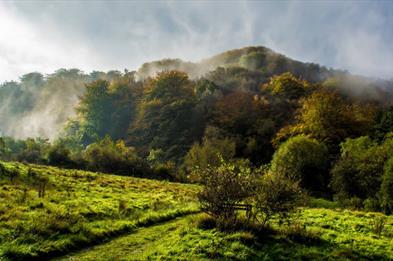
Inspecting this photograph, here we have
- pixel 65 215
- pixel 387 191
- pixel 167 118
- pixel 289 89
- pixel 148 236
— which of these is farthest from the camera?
pixel 289 89

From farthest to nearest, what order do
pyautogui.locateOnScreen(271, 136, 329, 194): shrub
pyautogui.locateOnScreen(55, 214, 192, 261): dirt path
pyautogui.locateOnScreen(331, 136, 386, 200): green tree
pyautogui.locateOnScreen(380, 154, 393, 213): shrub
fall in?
pyautogui.locateOnScreen(271, 136, 329, 194): shrub
pyautogui.locateOnScreen(331, 136, 386, 200): green tree
pyautogui.locateOnScreen(380, 154, 393, 213): shrub
pyautogui.locateOnScreen(55, 214, 192, 261): dirt path

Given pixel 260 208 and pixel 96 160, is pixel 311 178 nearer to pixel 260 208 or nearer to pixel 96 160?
pixel 96 160

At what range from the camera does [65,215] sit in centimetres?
1834

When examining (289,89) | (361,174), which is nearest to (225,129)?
(289,89)

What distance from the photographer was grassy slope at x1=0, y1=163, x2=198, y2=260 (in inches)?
571

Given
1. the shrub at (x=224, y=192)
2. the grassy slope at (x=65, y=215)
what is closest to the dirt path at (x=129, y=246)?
the grassy slope at (x=65, y=215)

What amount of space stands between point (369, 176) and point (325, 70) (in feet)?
486

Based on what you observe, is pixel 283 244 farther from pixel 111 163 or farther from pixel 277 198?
pixel 111 163

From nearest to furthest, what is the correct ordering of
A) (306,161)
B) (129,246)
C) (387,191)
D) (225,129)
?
(129,246)
(387,191)
(306,161)
(225,129)

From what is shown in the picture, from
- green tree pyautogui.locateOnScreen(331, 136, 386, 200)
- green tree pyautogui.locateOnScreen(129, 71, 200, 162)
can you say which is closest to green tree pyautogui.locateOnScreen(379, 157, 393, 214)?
green tree pyautogui.locateOnScreen(331, 136, 386, 200)

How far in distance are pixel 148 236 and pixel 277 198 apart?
6.32 metres

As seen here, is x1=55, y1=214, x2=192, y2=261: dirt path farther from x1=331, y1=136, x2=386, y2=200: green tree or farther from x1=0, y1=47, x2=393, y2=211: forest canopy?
x1=331, y1=136, x2=386, y2=200: green tree

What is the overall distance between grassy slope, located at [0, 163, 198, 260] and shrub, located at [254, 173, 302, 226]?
7.10 metres

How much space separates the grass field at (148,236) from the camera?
560 inches
